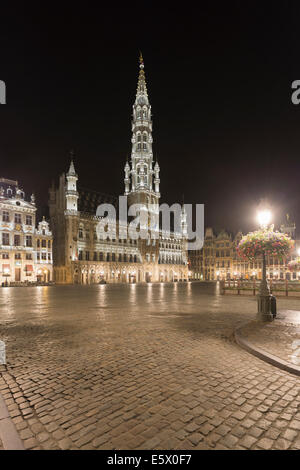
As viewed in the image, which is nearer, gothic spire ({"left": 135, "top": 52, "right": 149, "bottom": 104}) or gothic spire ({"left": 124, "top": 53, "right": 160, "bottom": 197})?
gothic spire ({"left": 124, "top": 53, "right": 160, "bottom": 197})

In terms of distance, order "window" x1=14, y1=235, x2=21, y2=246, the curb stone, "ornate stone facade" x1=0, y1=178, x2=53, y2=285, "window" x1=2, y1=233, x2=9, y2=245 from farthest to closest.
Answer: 1. "window" x1=14, y1=235, x2=21, y2=246
2. "window" x1=2, y1=233, x2=9, y2=245
3. "ornate stone facade" x1=0, y1=178, x2=53, y2=285
4. the curb stone

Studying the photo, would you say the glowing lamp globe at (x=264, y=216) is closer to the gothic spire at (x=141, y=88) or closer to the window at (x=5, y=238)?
the window at (x=5, y=238)

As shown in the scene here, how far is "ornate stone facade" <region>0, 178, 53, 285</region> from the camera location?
1966 inches

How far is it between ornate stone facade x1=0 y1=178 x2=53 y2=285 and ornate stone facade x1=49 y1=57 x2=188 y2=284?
22.8 ft

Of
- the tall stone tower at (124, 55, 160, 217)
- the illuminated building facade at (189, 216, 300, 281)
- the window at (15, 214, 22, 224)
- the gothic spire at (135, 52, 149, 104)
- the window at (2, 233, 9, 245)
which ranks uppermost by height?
the gothic spire at (135, 52, 149, 104)

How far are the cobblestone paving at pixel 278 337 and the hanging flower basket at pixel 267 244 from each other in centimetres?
290

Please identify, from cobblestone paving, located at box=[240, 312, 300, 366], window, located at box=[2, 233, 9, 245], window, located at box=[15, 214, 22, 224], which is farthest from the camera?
window, located at box=[15, 214, 22, 224]

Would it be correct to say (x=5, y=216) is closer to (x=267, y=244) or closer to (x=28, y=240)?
(x=28, y=240)

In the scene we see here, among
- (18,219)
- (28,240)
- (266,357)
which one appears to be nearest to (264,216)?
(266,357)

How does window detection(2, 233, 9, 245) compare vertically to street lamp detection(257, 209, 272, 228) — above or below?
above

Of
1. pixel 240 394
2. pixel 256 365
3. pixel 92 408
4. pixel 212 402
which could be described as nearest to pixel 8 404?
pixel 92 408

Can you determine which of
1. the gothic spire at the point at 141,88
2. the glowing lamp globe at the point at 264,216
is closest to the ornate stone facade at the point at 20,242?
the glowing lamp globe at the point at 264,216

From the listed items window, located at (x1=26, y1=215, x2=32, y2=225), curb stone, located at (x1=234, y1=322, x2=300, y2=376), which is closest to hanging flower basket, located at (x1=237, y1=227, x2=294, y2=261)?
curb stone, located at (x1=234, y1=322, x2=300, y2=376)

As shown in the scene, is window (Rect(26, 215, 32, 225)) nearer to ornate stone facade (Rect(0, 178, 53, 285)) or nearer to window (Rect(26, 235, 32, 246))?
ornate stone facade (Rect(0, 178, 53, 285))
